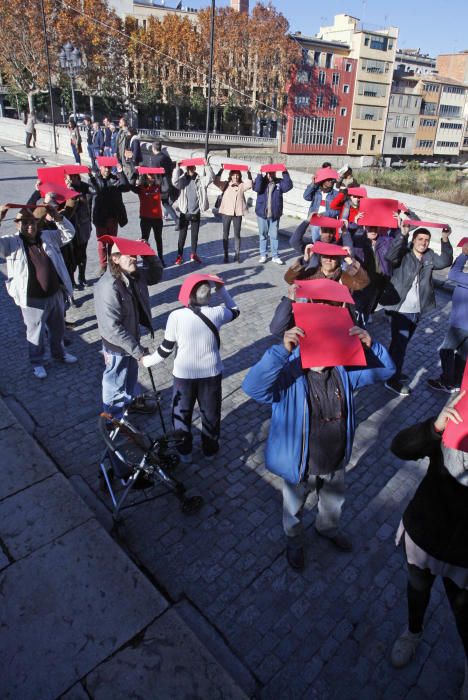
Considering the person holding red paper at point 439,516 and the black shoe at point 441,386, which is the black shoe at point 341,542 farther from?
the black shoe at point 441,386

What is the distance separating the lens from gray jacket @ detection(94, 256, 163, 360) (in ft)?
14.0

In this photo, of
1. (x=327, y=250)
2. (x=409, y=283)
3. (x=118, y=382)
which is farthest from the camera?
(x=409, y=283)

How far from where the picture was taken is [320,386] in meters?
3.08

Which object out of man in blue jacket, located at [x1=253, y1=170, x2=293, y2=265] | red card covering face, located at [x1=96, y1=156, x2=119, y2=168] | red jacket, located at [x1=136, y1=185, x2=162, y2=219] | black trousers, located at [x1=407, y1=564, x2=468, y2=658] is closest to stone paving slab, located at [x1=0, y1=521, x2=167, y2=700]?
black trousers, located at [x1=407, y1=564, x2=468, y2=658]

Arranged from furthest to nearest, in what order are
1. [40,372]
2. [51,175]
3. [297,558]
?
[51,175], [40,372], [297,558]

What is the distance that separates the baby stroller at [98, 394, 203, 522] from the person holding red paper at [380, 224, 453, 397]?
129 inches

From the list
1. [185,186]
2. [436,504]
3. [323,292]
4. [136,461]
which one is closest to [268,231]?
[185,186]

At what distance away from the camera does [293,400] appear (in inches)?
120

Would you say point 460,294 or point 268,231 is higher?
point 460,294

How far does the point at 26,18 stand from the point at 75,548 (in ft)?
170

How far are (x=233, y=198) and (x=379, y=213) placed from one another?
14.5 feet

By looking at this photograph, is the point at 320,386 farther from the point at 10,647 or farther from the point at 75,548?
the point at 10,647

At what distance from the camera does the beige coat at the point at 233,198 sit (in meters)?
9.51

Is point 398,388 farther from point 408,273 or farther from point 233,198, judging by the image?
point 233,198
